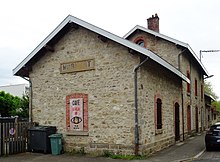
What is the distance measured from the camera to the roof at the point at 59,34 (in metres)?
12.6

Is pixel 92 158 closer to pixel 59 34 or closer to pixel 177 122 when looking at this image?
pixel 59 34

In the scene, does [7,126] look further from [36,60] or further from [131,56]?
[131,56]

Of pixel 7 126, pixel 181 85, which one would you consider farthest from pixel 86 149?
pixel 181 85

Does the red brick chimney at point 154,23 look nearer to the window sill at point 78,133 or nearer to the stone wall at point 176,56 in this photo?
the stone wall at point 176,56

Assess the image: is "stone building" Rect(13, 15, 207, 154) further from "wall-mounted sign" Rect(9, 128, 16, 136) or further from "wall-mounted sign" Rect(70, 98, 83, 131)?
"wall-mounted sign" Rect(9, 128, 16, 136)

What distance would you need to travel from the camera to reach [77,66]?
14.7 meters

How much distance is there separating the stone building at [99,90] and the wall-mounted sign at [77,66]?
0.15 feet

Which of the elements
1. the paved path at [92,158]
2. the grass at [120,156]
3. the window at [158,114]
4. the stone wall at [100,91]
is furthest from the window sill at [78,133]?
the window at [158,114]

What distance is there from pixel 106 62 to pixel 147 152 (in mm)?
4261

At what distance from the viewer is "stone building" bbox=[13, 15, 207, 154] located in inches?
513

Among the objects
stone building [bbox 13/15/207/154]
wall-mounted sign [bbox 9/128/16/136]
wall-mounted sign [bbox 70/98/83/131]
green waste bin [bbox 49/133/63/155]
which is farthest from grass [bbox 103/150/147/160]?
wall-mounted sign [bbox 9/128/16/136]

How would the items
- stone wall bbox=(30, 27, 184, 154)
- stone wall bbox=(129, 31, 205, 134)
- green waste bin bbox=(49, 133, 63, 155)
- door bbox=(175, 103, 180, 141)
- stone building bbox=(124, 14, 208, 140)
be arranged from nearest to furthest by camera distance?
stone wall bbox=(30, 27, 184, 154)
green waste bin bbox=(49, 133, 63, 155)
door bbox=(175, 103, 180, 141)
stone building bbox=(124, 14, 208, 140)
stone wall bbox=(129, 31, 205, 134)

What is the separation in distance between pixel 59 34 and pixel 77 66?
191cm

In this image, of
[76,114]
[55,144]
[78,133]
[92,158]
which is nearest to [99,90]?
[76,114]
